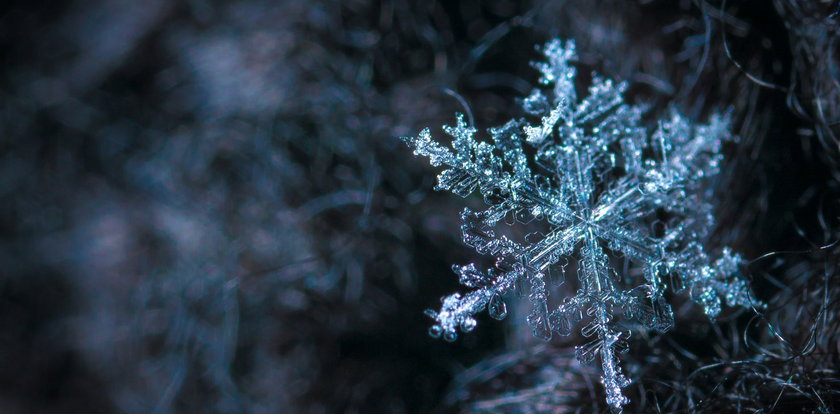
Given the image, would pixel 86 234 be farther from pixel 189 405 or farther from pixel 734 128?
pixel 734 128

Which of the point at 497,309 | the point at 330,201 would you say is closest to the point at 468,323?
the point at 497,309

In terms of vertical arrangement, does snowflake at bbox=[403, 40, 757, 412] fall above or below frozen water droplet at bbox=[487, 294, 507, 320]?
above

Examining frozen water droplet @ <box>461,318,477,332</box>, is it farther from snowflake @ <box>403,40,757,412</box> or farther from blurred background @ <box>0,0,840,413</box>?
blurred background @ <box>0,0,840,413</box>

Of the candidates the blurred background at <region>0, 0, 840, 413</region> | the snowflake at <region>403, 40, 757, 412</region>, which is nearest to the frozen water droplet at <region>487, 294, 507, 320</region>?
the snowflake at <region>403, 40, 757, 412</region>

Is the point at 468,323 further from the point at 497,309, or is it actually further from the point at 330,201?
the point at 330,201

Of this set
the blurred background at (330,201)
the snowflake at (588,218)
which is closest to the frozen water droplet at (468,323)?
the snowflake at (588,218)

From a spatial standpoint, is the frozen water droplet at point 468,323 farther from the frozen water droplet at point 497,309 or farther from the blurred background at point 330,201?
the blurred background at point 330,201

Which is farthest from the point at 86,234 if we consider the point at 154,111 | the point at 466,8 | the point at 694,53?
the point at 694,53
